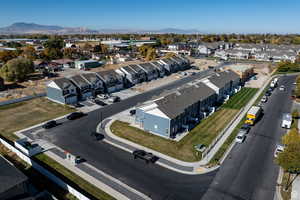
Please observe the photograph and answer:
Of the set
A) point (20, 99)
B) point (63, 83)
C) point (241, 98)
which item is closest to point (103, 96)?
point (63, 83)

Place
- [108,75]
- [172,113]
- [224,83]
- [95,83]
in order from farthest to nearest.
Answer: [108,75] < [95,83] < [224,83] < [172,113]

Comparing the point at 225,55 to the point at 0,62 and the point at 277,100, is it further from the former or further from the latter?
the point at 0,62

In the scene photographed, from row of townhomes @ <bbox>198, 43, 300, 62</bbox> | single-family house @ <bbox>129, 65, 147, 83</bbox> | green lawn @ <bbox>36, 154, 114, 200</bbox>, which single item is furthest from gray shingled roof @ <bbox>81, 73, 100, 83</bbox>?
row of townhomes @ <bbox>198, 43, 300, 62</bbox>

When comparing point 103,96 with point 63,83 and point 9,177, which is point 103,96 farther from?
point 9,177

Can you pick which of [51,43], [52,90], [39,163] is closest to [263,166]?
[39,163]

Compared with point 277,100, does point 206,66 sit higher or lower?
higher

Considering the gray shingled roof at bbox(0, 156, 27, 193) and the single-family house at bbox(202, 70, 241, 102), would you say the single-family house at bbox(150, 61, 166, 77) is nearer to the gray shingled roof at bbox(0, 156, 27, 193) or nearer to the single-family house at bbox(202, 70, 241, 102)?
the single-family house at bbox(202, 70, 241, 102)

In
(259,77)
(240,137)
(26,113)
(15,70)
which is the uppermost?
(15,70)
